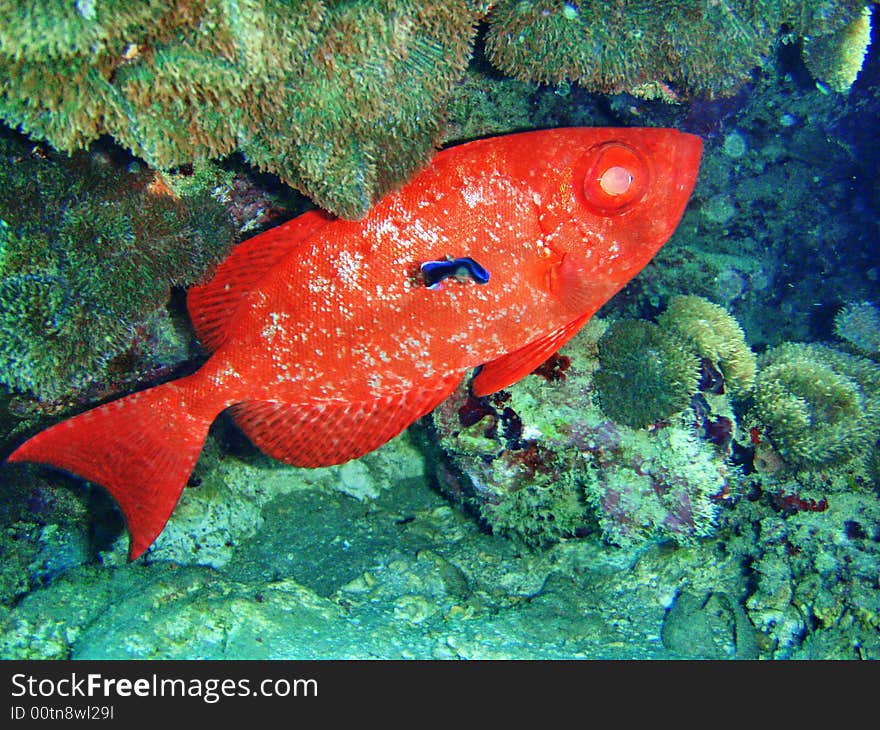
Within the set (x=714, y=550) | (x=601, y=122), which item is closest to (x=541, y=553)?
(x=714, y=550)

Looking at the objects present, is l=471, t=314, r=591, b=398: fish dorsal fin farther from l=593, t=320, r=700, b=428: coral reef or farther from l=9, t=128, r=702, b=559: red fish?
l=593, t=320, r=700, b=428: coral reef

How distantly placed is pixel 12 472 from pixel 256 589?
7.27 feet

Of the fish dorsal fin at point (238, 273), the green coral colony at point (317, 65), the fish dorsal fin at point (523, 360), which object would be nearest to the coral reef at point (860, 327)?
the green coral colony at point (317, 65)

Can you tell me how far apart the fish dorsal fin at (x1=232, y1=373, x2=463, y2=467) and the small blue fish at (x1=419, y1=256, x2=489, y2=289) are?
0.70 m

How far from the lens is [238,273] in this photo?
2781 millimetres

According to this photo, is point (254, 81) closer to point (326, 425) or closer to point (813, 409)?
point (326, 425)

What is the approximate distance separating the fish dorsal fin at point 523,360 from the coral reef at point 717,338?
1.55 m

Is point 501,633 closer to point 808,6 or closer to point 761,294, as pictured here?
point 808,6

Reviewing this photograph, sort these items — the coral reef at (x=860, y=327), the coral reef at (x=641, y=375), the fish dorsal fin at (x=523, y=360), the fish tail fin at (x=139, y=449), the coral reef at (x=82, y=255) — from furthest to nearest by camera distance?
the coral reef at (x=860, y=327)
the coral reef at (x=641, y=375)
the fish dorsal fin at (x=523, y=360)
the fish tail fin at (x=139, y=449)
the coral reef at (x=82, y=255)

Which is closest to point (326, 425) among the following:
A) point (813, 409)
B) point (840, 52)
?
point (813, 409)

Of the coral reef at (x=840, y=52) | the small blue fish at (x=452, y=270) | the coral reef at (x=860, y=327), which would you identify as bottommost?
the small blue fish at (x=452, y=270)

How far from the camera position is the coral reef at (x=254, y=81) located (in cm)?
174

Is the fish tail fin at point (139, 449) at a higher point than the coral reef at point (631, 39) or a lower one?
lower

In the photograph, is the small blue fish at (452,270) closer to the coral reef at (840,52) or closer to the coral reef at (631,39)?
the coral reef at (631,39)
